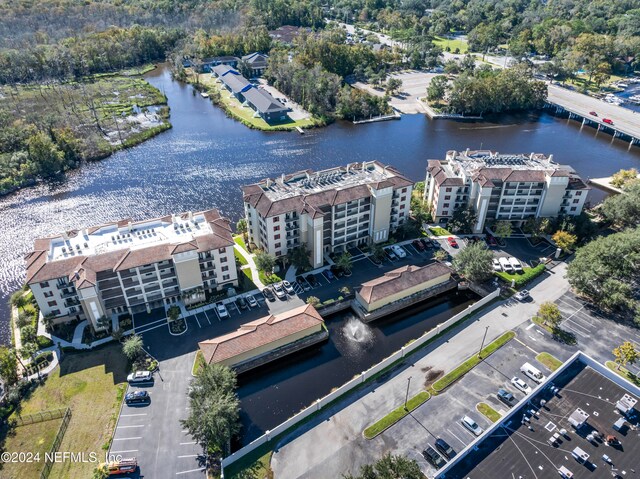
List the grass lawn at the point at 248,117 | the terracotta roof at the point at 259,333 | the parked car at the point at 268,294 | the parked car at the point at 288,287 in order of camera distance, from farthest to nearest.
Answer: the grass lawn at the point at 248,117
the parked car at the point at 288,287
the parked car at the point at 268,294
the terracotta roof at the point at 259,333

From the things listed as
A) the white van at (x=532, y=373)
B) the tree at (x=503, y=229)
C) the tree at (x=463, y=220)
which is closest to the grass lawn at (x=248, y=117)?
the tree at (x=463, y=220)

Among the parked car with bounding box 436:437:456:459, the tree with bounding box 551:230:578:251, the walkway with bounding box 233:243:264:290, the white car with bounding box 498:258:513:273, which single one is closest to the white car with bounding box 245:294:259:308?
the walkway with bounding box 233:243:264:290

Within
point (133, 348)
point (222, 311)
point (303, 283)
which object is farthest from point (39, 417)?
point (303, 283)

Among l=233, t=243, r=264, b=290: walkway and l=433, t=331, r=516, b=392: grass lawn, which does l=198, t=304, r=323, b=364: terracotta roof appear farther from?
l=433, t=331, r=516, b=392: grass lawn

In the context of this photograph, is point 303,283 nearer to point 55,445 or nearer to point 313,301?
point 313,301

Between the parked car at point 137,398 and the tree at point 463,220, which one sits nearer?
the parked car at point 137,398

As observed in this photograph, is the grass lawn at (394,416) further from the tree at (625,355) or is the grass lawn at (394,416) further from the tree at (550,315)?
the tree at (625,355)

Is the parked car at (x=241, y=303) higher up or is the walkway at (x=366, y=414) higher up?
the parked car at (x=241, y=303)

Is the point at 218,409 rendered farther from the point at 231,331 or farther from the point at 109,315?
the point at 109,315
